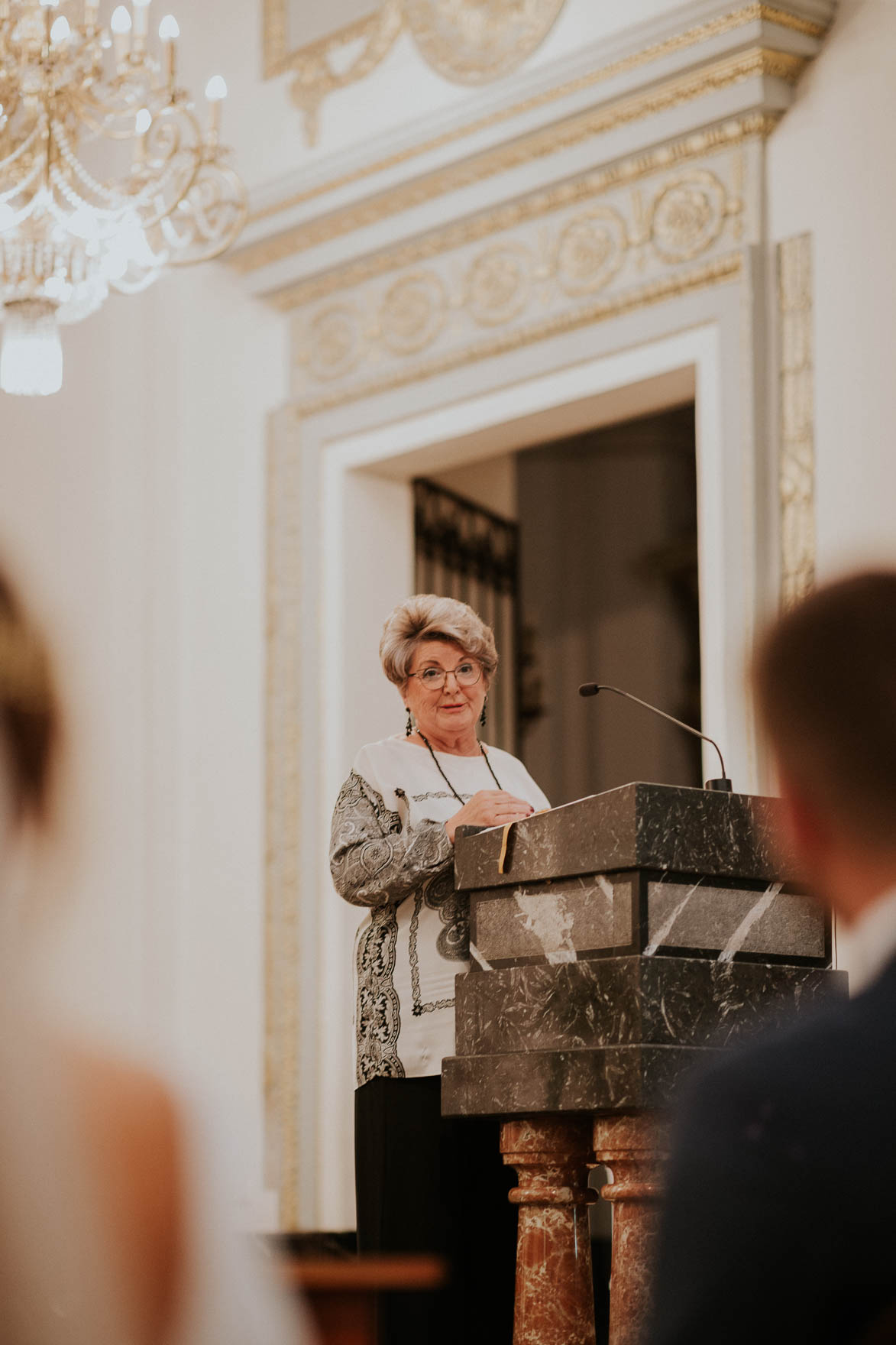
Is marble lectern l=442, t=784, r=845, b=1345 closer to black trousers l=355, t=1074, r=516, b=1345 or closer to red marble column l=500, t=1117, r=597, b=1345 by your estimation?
red marble column l=500, t=1117, r=597, b=1345

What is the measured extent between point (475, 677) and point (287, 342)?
11.4ft

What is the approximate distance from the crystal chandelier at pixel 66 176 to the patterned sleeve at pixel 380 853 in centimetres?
177

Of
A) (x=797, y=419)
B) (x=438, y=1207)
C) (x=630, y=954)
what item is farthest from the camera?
(x=797, y=419)

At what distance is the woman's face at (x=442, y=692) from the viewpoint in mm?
4148

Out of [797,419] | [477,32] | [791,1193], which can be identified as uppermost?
[477,32]

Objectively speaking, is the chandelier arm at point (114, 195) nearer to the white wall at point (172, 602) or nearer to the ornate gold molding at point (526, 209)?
the ornate gold molding at point (526, 209)

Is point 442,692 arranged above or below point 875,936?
above

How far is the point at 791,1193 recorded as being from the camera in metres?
1.45

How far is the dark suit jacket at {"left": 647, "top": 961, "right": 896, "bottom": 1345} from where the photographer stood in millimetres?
1425

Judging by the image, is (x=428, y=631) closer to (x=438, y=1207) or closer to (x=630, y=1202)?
(x=438, y=1207)

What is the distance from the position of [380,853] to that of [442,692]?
1.54 ft

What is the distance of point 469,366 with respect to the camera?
662cm

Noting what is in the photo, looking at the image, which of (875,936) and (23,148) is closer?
(875,936)

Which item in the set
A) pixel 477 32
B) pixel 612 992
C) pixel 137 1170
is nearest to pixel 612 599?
pixel 477 32
